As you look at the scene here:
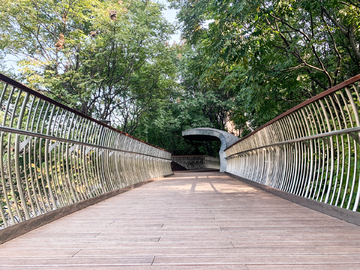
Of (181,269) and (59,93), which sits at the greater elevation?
(59,93)

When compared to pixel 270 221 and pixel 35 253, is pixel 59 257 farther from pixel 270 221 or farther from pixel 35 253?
pixel 270 221

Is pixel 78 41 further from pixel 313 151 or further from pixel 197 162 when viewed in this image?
pixel 197 162

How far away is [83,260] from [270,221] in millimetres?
1996

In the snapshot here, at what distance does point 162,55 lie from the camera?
709 inches

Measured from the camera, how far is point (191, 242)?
2.26 metres

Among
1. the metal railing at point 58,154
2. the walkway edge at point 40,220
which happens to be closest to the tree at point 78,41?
the metal railing at point 58,154

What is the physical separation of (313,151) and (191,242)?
373 centimetres

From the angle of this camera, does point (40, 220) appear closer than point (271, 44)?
Yes

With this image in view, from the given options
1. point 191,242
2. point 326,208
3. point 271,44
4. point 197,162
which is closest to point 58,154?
point 191,242

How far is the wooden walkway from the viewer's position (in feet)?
5.99

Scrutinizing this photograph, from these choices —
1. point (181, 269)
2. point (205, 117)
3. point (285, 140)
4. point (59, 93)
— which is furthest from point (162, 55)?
point (181, 269)

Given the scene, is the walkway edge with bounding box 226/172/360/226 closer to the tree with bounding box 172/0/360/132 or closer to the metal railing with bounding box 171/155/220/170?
the tree with bounding box 172/0/360/132

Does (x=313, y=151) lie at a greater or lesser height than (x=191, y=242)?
greater

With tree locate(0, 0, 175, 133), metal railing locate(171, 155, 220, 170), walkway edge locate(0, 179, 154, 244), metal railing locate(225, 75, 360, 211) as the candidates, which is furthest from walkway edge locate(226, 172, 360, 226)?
metal railing locate(171, 155, 220, 170)
